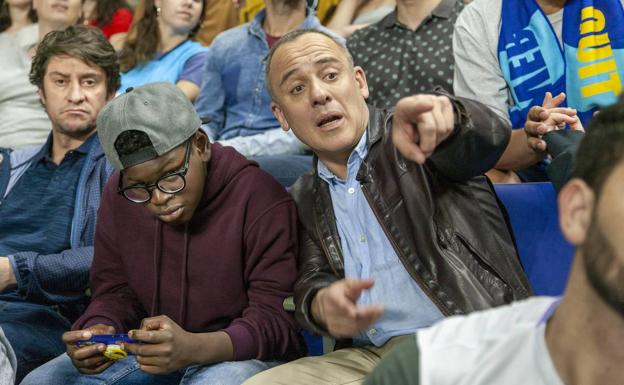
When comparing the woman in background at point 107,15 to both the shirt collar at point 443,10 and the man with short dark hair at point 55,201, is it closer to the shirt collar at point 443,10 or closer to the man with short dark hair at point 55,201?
the man with short dark hair at point 55,201

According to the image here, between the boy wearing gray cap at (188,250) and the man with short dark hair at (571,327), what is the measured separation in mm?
876

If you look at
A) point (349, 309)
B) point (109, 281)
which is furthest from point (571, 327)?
point (109, 281)

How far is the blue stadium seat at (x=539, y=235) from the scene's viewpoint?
204cm

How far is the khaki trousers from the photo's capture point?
1.82 m

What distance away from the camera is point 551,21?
7.91 ft

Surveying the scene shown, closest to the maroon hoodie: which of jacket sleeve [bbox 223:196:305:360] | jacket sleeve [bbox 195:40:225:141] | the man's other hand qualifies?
jacket sleeve [bbox 223:196:305:360]

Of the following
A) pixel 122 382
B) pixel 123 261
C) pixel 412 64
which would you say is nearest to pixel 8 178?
pixel 123 261

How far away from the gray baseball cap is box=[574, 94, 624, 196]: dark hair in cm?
116

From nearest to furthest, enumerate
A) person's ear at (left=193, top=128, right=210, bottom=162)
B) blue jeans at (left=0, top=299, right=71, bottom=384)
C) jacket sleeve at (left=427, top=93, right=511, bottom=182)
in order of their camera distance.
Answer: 1. jacket sleeve at (left=427, top=93, right=511, bottom=182)
2. person's ear at (left=193, top=128, right=210, bottom=162)
3. blue jeans at (left=0, top=299, right=71, bottom=384)

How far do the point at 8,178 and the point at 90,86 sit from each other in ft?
1.21

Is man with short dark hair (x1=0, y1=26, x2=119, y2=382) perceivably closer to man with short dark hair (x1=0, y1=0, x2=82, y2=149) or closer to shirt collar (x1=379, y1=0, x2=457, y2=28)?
man with short dark hair (x1=0, y1=0, x2=82, y2=149)

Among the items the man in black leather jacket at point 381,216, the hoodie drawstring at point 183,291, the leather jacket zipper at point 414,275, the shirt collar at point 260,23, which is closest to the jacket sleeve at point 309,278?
the man in black leather jacket at point 381,216

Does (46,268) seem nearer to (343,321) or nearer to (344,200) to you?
(344,200)

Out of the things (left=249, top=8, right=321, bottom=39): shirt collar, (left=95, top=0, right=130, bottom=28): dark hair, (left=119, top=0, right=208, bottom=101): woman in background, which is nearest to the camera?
(left=249, top=8, right=321, bottom=39): shirt collar
